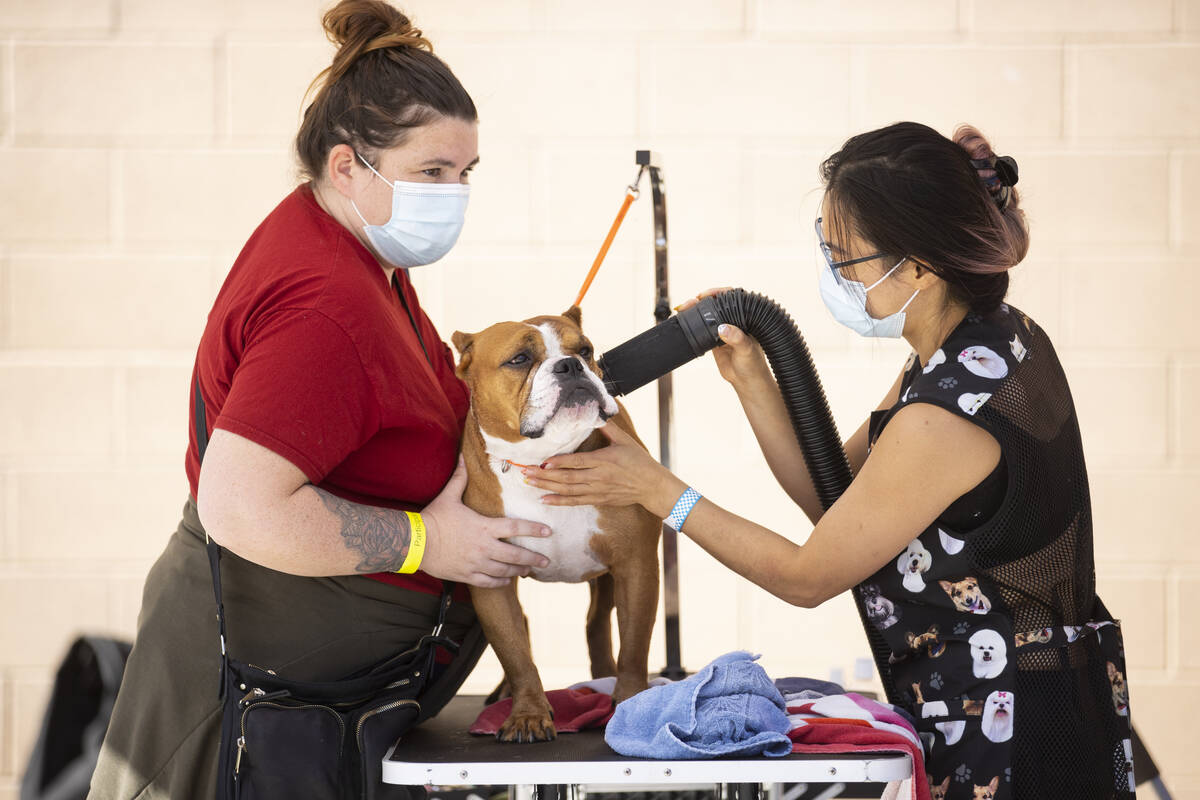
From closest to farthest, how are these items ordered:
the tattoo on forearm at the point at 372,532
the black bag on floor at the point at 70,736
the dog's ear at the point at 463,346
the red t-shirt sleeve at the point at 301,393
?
the red t-shirt sleeve at the point at 301,393, the tattoo on forearm at the point at 372,532, the dog's ear at the point at 463,346, the black bag on floor at the point at 70,736

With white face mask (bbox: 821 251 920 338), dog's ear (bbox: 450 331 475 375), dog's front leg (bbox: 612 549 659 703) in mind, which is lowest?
dog's front leg (bbox: 612 549 659 703)

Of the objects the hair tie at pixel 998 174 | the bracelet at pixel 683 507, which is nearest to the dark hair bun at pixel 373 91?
the bracelet at pixel 683 507

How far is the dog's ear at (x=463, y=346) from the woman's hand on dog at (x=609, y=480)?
268 millimetres

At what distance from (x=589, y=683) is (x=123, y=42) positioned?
2.61 m

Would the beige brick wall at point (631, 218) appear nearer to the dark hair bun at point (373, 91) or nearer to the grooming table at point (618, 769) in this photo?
the dark hair bun at point (373, 91)

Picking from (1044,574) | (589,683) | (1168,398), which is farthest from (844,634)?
(1044,574)

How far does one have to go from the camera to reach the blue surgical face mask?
1775 millimetres

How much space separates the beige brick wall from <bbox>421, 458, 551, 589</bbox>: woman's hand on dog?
1589mm

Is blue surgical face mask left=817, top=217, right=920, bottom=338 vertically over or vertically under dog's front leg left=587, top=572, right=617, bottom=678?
over

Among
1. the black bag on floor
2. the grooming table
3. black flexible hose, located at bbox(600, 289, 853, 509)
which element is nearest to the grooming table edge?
the grooming table

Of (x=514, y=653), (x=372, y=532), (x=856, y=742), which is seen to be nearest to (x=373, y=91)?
(x=372, y=532)

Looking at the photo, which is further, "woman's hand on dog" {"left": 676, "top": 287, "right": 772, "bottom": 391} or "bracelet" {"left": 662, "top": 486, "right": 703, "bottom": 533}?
"woman's hand on dog" {"left": 676, "top": 287, "right": 772, "bottom": 391}

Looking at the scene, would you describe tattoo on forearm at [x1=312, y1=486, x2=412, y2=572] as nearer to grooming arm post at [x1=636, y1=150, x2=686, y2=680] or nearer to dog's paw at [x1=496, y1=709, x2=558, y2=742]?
dog's paw at [x1=496, y1=709, x2=558, y2=742]

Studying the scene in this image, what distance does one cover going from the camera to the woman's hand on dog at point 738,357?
1942 mm
